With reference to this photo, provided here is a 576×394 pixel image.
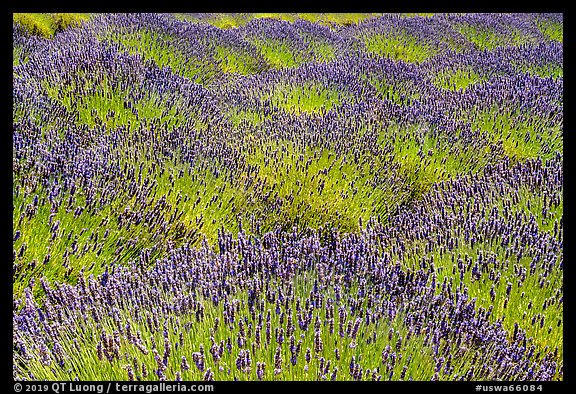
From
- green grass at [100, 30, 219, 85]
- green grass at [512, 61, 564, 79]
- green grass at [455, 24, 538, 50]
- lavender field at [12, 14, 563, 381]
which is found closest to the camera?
lavender field at [12, 14, 563, 381]

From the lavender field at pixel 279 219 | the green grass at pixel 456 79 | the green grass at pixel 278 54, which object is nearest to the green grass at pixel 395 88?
the lavender field at pixel 279 219

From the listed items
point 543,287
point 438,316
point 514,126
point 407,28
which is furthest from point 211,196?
point 407,28

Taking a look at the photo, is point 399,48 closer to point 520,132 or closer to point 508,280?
point 520,132

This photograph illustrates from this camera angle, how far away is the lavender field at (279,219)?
1973 millimetres

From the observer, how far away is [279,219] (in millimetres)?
3230

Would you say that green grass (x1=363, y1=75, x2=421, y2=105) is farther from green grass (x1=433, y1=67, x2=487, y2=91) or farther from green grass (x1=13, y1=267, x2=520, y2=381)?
green grass (x1=13, y1=267, x2=520, y2=381)

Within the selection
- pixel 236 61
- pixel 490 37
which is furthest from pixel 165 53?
pixel 490 37

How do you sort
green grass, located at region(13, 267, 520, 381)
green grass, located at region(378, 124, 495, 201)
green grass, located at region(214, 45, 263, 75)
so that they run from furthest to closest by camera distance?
green grass, located at region(214, 45, 263, 75)
green grass, located at region(378, 124, 495, 201)
green grass, located at region(13, 267, 520, 381)

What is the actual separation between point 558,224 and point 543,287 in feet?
1.91

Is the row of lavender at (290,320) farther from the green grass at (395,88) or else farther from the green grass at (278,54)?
the green grass at (278,54)

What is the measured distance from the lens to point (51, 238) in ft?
8.03

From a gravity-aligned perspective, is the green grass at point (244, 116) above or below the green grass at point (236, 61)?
below

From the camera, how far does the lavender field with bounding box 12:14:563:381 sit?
1973 millimetres

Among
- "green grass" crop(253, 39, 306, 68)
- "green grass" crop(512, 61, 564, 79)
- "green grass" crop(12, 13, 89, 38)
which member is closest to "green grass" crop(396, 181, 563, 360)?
"green grass" crop(512, 61, 564, 79)
